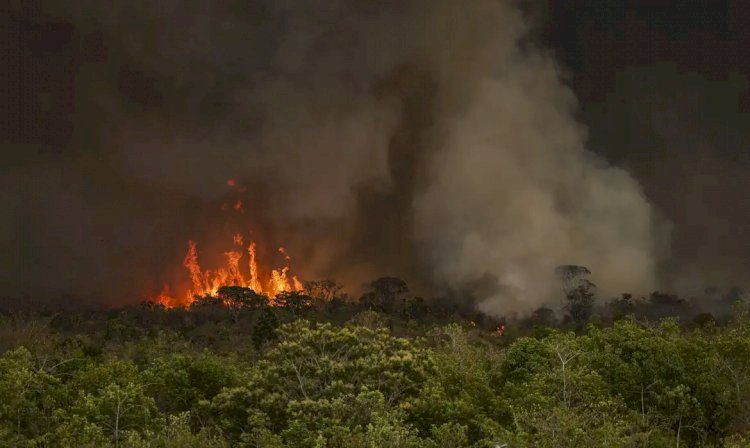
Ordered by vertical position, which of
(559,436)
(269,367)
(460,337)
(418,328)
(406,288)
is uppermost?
(406,288)

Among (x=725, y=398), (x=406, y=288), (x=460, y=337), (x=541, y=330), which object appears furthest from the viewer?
(x=406, y=288)

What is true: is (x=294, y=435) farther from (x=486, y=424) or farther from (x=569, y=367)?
(x=569, y=367)

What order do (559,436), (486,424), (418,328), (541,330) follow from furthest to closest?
(418,328) → (541,330) → (486,424) → (559,436)

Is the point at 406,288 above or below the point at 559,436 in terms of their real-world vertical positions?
above

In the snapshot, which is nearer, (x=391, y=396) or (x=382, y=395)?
(x=382, y=395)

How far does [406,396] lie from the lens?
42.6 meters

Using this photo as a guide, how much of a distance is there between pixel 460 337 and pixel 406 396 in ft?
95.8

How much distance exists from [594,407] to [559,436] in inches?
314

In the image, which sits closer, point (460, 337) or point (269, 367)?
point (269, 367)

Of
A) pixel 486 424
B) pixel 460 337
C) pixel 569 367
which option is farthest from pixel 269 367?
pixel 460 337

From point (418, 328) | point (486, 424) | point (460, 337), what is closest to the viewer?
point (486, 424)

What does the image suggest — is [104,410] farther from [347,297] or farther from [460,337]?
[347,297]

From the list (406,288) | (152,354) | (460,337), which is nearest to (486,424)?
(460,337)

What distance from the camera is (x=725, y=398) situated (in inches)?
1587
